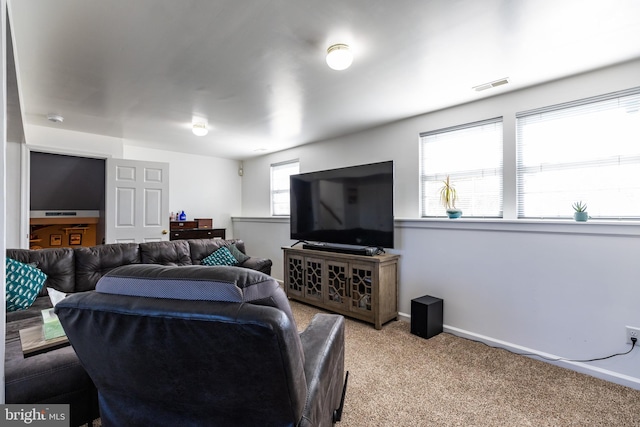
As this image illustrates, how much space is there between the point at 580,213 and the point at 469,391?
1.58 meters

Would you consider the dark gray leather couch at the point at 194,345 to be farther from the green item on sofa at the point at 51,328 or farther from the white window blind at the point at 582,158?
the white window blind at the point at 582,158

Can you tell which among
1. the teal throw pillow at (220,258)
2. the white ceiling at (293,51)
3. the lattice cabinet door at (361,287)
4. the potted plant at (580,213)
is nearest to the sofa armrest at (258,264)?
the teal throw pillow at (220,258)

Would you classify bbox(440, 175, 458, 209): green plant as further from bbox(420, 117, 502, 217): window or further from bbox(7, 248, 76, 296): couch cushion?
bbox(7, 248, 76, 296): couch cushion

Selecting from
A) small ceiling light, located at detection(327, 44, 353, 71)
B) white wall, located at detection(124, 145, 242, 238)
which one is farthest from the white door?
small ceiling light, located at detection(327, 44, 353, 71)

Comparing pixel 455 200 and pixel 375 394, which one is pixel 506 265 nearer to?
pixel 455 200

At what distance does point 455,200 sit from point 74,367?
3.27 m

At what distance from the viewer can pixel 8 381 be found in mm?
1406

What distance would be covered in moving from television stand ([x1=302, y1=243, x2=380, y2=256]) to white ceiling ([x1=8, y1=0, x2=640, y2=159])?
4.95 ft

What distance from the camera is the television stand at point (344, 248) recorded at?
3342 millimetres

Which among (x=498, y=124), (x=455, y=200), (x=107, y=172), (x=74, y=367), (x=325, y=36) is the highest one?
(x=325, y=36)

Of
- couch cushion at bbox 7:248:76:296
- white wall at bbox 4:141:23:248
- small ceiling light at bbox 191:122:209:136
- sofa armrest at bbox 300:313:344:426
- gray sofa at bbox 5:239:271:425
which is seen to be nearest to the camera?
sofa armrest at bbox 300:313:344:426

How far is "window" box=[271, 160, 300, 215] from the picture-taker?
5180 mm

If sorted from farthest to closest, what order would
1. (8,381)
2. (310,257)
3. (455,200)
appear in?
(310,257)
(455,200)
(8,381)

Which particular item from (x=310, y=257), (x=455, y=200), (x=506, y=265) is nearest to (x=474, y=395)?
(x=506, y=265)
